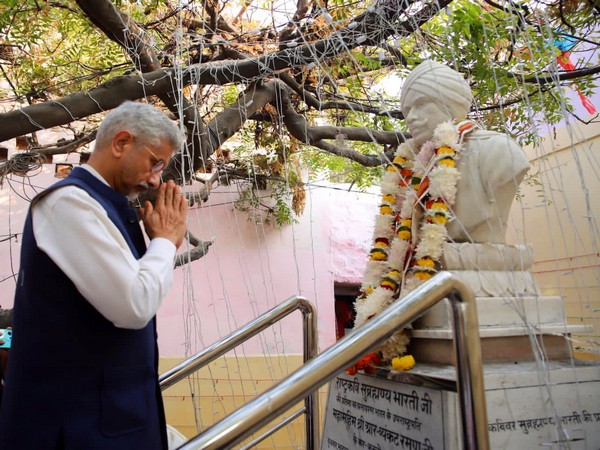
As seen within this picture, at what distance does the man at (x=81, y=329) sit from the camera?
42.7 inches

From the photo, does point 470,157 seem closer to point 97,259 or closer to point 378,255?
point 378,255

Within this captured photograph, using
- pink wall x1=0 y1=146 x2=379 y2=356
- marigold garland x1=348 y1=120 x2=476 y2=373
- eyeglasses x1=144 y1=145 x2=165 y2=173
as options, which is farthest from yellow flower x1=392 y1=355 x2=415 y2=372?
pink wall x1=0 y1=146 x2=379 y2=356

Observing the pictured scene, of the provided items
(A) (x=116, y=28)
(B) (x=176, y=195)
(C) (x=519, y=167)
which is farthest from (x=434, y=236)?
(A) (x=116, y=28)

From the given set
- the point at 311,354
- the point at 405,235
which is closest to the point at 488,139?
the point at 405,235

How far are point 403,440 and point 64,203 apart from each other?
4.57ft

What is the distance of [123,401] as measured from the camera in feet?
3.75

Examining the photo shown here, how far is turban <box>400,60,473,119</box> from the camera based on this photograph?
2256 mm

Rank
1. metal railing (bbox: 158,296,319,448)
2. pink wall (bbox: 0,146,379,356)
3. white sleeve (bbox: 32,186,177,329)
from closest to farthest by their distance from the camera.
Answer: white sleeve (bbox: 32,186,177,329) → metal railing (bbox: 158,296,319,448) → pink wall (bbox: 0,146,379,356)

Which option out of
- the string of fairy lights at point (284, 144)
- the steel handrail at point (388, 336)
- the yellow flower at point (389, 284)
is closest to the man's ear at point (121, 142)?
the steel handrail at point (388, 336)

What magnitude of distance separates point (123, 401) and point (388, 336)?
645mm

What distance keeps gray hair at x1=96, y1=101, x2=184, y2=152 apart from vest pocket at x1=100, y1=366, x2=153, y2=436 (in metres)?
0.56

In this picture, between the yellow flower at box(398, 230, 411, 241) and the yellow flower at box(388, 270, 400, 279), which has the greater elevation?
the yellow flower at box(398, 230, 411, 241)

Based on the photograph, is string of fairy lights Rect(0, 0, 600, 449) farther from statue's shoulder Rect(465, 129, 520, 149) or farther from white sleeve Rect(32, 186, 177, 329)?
white sleeve Rect(32, 186, 177, 329)

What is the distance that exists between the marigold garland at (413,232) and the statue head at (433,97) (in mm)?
80
